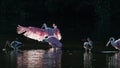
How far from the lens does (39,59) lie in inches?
921

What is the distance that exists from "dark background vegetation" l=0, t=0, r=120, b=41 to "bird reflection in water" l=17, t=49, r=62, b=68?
68.1 feet

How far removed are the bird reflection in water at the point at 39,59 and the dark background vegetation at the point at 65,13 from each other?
20746 millimetres

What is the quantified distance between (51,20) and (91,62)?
29550 mm

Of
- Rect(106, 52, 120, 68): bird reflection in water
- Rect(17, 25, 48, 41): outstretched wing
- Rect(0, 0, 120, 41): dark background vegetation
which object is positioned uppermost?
Rect(0, 0, 120, 41): dark background vegetation

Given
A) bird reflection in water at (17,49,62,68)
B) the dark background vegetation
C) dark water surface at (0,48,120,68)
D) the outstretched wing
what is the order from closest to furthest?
bird reflection in water at (17,49,62,68), dark water surface at (0,48,120,68), the outstretched wing, the dark background vegetation

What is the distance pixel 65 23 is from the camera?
166ft

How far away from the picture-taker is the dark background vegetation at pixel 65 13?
165 feet

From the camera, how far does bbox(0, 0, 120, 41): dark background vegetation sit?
165 ft

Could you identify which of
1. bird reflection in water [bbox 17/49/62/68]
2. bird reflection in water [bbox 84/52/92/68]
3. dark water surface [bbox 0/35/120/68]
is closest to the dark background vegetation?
dark water surface [bbox 0/35/120/68]

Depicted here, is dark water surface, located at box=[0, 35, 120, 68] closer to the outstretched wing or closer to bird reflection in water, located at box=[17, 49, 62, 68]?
bird reflection in water, located at box=[17, 49, 62, 68]

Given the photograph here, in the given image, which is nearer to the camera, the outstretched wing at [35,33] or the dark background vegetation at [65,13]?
the outstretched wing at [35,33]

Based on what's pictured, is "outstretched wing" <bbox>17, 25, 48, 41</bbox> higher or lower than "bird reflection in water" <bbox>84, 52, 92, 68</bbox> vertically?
higher

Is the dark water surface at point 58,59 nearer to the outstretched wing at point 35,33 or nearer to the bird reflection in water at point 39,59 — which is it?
the bird reflection in water at point 39,59

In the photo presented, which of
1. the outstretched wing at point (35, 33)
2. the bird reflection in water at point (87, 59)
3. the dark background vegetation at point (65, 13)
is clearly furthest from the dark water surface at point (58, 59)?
the dark background vegetation at point (65, 13)
